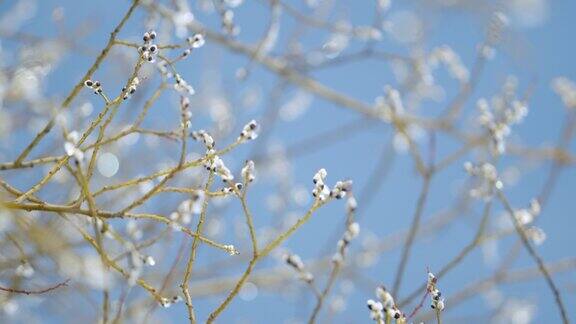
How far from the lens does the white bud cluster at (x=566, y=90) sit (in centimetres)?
419

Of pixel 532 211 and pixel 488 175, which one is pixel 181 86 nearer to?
pixel 488 175

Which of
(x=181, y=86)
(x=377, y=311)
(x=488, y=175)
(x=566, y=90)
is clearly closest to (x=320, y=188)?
(x=377, y=311)

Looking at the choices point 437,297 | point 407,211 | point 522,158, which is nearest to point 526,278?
point 522,158

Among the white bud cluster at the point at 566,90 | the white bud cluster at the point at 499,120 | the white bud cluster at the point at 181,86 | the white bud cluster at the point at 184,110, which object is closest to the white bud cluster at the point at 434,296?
the white bud cluster at the point at 184,110

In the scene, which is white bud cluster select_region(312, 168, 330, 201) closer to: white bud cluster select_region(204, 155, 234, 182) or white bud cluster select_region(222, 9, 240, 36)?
white bud cluster select_region(204, 155, 234, 182)

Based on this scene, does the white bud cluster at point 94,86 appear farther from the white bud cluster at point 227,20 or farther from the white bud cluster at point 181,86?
the white bud cluster at point 227,20

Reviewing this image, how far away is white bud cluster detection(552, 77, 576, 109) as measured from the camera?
13.7 ft

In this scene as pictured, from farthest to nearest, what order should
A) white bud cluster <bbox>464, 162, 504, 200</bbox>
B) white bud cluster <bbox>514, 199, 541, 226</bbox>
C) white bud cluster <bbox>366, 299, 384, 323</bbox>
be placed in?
white bud cluster <bbox>514, 199, 541, 226</bbox> < white bud cluster <bbox>464, 162, 504, 200</bbox> < white bud cluster <bbox>366, 299, 384, 323</bbox>

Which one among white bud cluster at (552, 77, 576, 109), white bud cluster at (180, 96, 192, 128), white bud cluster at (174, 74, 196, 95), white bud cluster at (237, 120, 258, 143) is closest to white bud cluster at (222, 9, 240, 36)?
white bud cluster at (174, 74, 196, 95)

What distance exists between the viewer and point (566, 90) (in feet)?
14.3

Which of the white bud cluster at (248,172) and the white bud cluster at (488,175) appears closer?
the white bud cluster at (248,172)

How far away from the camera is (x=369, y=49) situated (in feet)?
13.1

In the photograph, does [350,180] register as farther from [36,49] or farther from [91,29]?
[91,29]

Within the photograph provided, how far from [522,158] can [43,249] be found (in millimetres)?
3792
